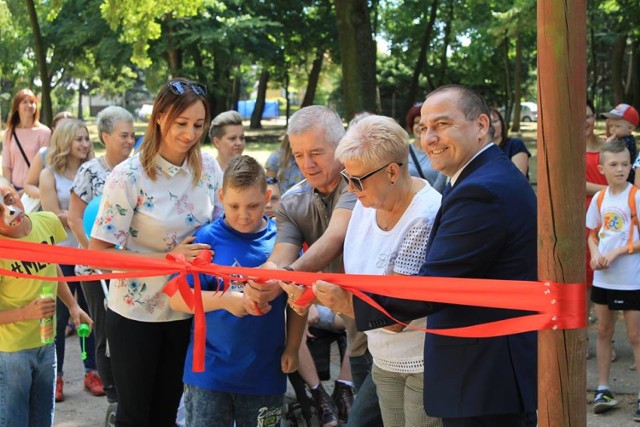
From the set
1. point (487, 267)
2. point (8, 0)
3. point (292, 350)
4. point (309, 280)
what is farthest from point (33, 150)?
point (8, 0)

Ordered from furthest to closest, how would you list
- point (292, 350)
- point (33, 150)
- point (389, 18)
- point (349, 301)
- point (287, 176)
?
point (389, 18)
point (33, 150)
point (287, 176)
point (292, 350)
point (349, 301)

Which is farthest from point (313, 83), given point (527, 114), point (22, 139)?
point (22, 139)

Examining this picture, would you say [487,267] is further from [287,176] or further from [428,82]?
[428,82]

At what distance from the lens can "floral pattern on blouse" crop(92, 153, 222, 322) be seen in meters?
4.29

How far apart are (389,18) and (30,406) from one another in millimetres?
40454

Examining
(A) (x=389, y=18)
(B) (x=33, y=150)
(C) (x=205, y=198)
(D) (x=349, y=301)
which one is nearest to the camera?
(D) (x=349, y=301)

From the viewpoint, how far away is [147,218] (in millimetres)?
4355

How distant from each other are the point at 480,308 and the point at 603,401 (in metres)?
3.48

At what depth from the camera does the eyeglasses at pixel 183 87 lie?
14.1 feet

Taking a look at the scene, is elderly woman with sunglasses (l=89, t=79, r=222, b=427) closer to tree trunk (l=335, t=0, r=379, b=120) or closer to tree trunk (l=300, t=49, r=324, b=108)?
tree trunk (l=335, t=0, r=379, b=120)

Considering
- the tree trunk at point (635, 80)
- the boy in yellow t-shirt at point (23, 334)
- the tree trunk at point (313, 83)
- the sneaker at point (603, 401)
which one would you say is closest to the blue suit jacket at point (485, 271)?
the boy in yellow t-shirt at point (23, 334)

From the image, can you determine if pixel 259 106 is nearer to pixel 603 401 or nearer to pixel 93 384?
pixel 93 384

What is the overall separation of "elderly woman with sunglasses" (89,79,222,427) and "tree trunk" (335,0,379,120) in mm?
9703

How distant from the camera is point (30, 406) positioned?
439 centimetres
